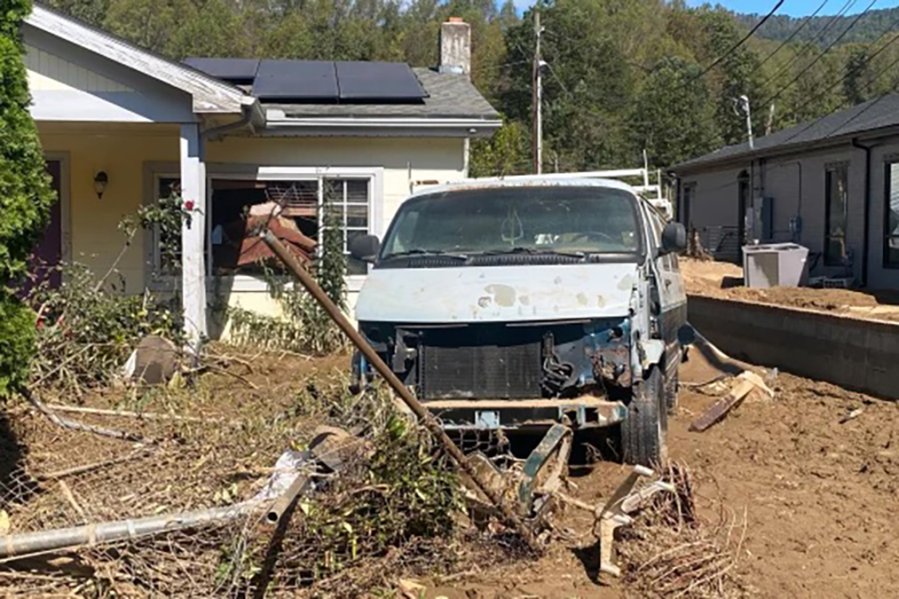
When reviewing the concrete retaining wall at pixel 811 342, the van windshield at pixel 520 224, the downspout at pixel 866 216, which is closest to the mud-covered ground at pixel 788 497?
the concrete retaining wall at pixel 811 342

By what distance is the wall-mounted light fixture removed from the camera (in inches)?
508

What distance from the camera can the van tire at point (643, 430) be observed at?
647cm

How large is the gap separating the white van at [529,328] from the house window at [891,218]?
41.7 ft

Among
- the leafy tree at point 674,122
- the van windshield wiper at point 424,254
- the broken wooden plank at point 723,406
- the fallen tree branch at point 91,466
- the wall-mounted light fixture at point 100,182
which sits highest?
the leafy tree at point 674,122

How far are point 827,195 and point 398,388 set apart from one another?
1958cm

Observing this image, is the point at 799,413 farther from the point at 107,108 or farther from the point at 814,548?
the point at 107,108

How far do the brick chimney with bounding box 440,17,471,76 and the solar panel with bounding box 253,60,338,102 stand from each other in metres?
1.96

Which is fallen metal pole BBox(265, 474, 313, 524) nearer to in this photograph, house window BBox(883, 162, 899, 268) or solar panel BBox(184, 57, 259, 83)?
solar panel BBox(184, 57, 259, 83)

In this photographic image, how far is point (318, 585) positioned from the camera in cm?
446

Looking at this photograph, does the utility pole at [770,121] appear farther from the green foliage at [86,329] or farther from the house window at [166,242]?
the green foliage at [86,329]

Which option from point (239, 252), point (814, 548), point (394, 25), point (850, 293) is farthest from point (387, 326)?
point (394, 25)

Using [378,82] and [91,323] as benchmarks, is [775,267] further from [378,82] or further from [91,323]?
[91,323]

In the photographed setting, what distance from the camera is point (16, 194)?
17.4 feet

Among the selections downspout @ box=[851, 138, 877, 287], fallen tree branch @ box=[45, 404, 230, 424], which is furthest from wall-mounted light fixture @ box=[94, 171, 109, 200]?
downspout @ box=[851, 138, 877, 287]
